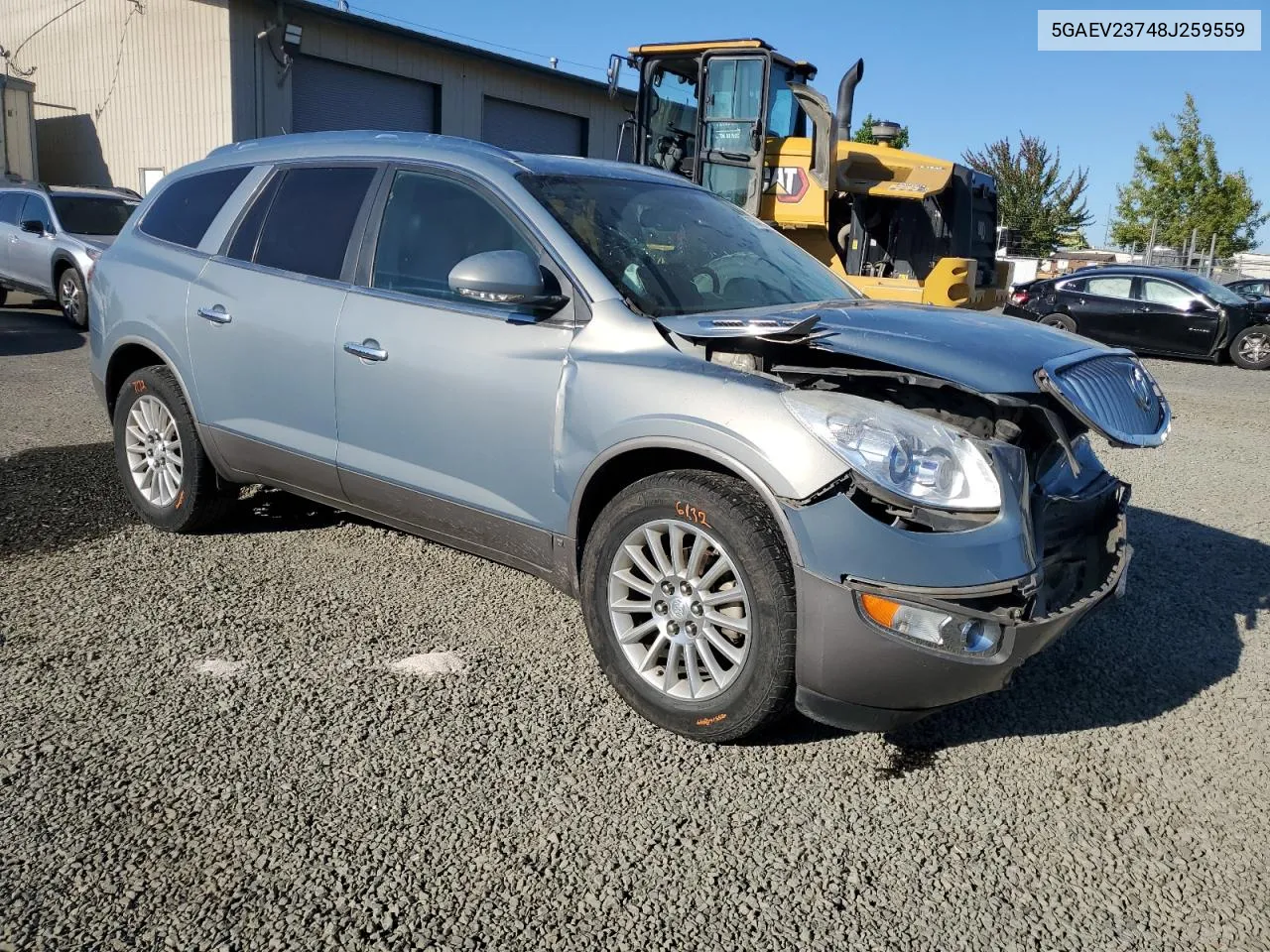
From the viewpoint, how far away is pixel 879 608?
9.43ft

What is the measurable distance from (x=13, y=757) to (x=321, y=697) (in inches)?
35.0

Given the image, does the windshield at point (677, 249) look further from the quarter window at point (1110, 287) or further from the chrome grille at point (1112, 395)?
the quarter window at point (1110, 287)

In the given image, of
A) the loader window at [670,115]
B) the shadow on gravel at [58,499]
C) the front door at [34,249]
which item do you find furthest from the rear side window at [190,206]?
the front door at [34,249]

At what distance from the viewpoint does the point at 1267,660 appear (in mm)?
4195

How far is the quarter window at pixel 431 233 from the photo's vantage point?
12.9 feet

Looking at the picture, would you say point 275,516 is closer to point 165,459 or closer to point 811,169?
point 165,459

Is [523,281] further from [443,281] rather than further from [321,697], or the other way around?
[321,697]

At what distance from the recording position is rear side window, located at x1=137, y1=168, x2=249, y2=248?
491 centimetres

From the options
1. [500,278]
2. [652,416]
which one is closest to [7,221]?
[500,278]

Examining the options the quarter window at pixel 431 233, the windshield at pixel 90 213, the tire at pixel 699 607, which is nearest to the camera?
the tire at pixel 699 607

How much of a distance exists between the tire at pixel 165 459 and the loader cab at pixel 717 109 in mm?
6821

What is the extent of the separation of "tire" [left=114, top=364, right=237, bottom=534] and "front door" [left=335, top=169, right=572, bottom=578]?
3.51ft

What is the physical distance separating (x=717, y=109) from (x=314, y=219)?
23.5ft

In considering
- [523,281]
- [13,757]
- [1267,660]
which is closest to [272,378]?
[523,281]
